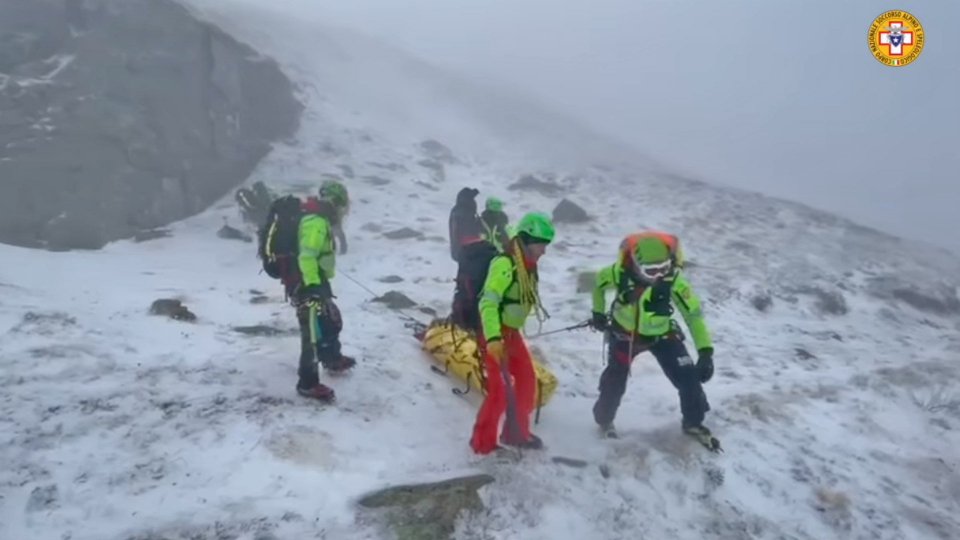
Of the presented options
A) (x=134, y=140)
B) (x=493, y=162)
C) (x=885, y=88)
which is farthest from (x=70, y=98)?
(x=885, y=88)

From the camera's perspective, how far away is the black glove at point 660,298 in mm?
7406

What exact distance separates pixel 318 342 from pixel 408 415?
132 centimetres

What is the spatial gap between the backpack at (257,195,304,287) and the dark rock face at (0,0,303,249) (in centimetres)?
1019

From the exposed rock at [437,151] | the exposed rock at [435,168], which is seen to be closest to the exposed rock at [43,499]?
the exposed rock at [435,168]

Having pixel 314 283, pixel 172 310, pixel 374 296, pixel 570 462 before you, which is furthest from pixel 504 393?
pixel 374 296

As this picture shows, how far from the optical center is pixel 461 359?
8.91m

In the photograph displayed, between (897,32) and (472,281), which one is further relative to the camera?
(897,32)

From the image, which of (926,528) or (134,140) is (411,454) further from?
(134,140)

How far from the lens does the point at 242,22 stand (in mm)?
37000

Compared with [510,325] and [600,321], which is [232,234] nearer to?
[600,321]

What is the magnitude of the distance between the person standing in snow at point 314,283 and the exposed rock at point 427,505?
1801mm

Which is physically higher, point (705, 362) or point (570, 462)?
point (705, 362)

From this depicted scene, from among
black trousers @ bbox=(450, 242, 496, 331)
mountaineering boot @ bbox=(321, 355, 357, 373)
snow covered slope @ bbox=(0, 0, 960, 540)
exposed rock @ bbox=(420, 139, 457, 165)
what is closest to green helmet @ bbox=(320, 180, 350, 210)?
black trousers @ bbox=(450, 242, 496, 331)

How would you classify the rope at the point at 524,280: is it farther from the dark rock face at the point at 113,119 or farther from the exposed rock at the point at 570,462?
the dark rock face at the point at 113,119
